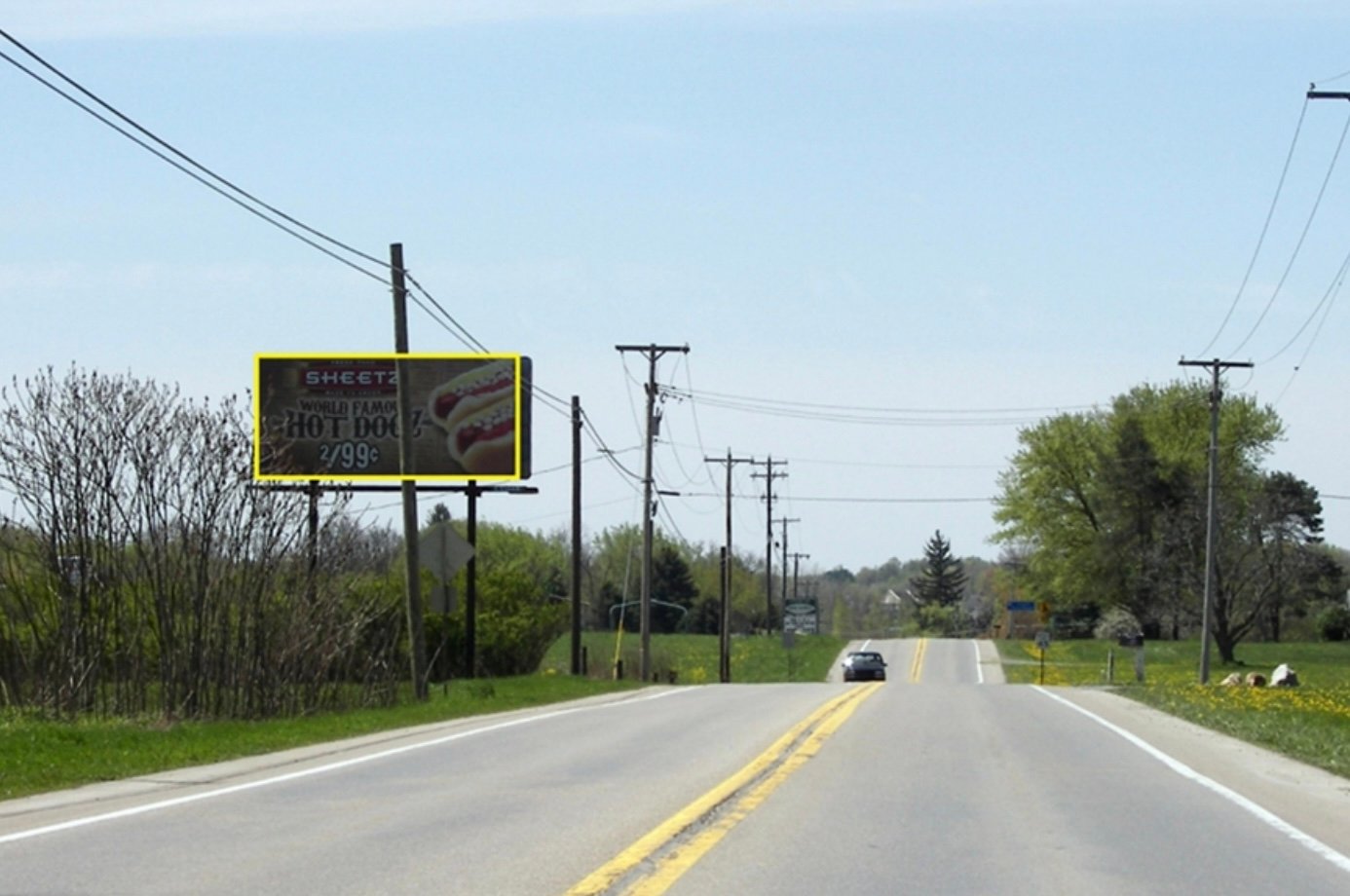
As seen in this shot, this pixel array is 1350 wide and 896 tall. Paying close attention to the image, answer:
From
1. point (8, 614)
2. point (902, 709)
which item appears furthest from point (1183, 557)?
point (8, 614)

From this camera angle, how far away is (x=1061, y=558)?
92.8 metres

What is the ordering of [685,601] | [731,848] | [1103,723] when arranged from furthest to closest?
[685,601]
[1103,723]
[731,848]

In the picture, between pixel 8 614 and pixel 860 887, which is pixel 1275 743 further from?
pixel 8 614

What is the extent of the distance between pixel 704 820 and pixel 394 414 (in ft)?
97.5

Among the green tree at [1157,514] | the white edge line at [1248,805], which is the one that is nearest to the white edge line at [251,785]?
the white edge line at [1248,805]

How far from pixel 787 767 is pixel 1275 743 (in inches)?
287

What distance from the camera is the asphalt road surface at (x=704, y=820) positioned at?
29.1 feet

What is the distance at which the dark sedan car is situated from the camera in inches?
2485

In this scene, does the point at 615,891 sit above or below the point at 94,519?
below

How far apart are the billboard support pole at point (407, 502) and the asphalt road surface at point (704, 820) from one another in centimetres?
817

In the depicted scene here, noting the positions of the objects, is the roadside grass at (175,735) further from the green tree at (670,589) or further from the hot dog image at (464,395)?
the green tree at (670,589)

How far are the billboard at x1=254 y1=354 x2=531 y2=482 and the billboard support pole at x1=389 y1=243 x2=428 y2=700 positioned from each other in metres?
11.4

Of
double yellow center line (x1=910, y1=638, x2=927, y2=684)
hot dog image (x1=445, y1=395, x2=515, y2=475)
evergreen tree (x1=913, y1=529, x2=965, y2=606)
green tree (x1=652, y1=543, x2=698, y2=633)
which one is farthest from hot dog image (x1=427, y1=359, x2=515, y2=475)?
evergreen tree (x1=913, y1=529, x2=965, y2=606)

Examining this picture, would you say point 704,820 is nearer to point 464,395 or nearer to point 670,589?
point 464,395
